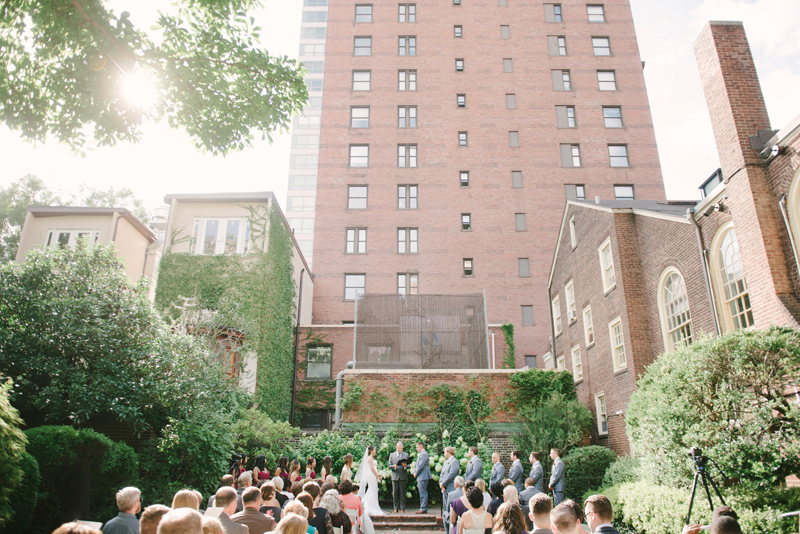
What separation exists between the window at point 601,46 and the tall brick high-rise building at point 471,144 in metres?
0.13

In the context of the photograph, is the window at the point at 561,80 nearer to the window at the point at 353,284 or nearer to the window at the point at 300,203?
the window at the point at 353,284

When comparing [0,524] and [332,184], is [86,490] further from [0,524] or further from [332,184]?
[332,184]

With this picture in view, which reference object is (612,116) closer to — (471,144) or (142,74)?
(471,144)

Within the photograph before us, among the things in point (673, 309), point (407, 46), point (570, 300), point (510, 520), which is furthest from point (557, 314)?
point (407, 46)

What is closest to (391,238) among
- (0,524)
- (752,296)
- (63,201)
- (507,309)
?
(507,309)

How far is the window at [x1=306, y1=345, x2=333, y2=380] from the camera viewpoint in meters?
28.5

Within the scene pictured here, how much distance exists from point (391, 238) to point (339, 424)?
15621 mm

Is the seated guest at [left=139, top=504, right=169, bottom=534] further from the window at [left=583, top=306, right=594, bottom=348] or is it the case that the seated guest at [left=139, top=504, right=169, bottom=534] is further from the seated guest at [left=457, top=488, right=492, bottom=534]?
the window at [left=583, top=306, right=594, bottom=348]

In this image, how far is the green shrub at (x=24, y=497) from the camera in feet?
28.1

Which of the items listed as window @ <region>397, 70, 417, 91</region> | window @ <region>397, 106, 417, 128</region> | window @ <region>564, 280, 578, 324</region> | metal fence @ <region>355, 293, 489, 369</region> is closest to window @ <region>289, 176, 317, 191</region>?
window @ <region>397, 70, 417, 91</region>

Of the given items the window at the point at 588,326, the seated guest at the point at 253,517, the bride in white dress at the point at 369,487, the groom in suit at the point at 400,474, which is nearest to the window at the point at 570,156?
the window at the point at 588,326

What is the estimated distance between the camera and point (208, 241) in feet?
78.5

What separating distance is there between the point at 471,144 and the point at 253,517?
32845 mm

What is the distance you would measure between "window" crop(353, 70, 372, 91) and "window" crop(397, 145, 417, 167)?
5.41m
